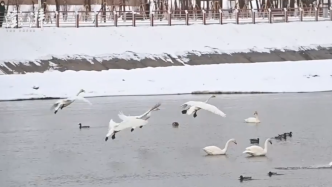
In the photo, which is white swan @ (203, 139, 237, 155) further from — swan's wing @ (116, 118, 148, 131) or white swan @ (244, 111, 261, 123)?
white swan @ (244, 111, 261, 123)

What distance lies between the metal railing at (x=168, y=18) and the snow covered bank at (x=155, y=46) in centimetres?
100

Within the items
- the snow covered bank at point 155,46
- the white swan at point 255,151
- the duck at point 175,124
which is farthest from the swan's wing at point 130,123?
the snow covered bank at point 155,46

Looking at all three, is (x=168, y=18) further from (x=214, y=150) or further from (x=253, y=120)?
(x=214, y=150)

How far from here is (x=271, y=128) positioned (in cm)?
1923

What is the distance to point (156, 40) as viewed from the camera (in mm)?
36781

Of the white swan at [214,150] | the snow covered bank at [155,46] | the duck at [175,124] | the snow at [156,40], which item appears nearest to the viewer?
the white swan at [214,150]

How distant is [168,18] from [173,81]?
9.13 meters

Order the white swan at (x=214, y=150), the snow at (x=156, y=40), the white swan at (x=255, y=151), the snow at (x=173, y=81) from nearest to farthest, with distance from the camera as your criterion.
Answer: the white swan at (x=255, y=151) < the white swan at (x=214, y=150) < the snow at (x=173, y=81) < the snow at (x=156, y=40)

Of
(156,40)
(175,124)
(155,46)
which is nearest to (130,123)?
(175,124)

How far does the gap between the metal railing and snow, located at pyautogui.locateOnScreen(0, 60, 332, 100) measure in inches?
272

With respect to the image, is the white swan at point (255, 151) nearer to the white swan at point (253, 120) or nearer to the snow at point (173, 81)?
the white swan at point (253, 120)

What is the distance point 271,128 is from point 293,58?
58.1 ft

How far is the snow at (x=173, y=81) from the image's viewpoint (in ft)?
96.7

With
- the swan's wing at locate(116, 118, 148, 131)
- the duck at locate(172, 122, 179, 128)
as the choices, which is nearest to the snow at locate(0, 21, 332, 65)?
the duck at locate(172, 122, 179, 128)
